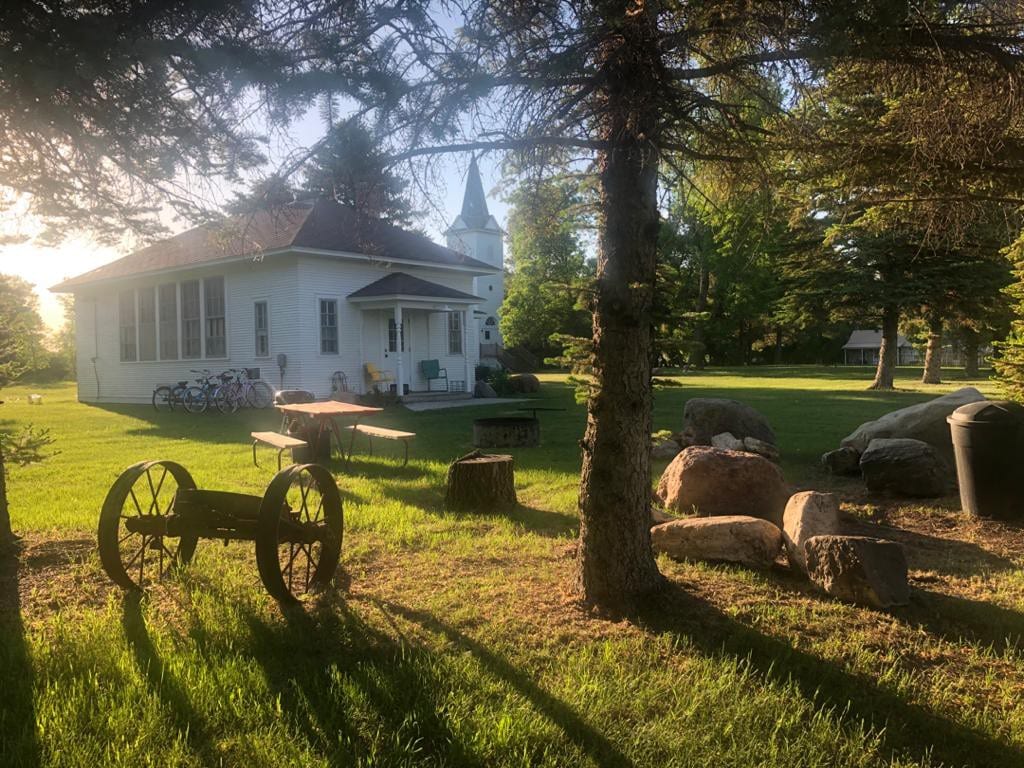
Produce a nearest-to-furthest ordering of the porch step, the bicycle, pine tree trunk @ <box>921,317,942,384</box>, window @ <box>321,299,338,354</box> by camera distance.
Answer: window @ <box>321,299,338,354</box> < the bicycle < the porch step < pine tree trunk @ <box>921,317,942,384</box>

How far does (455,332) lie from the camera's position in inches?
845

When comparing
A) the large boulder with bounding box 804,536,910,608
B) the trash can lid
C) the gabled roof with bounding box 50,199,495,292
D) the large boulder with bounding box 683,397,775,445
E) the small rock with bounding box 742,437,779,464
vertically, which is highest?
the gabled roof with bounding box 50,199,495,292

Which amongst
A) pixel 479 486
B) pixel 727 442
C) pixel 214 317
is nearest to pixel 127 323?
pixel 214 317

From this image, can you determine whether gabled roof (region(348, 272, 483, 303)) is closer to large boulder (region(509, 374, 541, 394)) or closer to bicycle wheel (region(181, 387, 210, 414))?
large boulder (region(509, 374, 541, 394))

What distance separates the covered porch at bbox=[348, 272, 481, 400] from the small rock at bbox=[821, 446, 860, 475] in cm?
1191

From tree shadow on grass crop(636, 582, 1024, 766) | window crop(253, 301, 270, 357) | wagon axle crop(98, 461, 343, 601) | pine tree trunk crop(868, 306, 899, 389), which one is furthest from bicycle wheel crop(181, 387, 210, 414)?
pine tree trunk crop(868, 306, 899, 389)

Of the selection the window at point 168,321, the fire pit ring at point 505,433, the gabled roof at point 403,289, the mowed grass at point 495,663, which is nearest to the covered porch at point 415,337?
the gabled roof at point 403,289

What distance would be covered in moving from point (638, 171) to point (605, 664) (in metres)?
2.55

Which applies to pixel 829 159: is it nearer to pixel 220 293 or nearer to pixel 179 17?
pixel 179 17

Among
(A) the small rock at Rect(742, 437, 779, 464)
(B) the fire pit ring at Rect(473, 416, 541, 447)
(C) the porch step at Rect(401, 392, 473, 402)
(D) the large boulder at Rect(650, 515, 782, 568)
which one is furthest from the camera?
(C) the porch step at Rect(401, 392, 473, 402)

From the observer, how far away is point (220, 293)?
19438 millimetres

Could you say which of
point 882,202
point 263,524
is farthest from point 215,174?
point 882,202

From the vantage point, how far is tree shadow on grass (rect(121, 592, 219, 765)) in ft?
9.21

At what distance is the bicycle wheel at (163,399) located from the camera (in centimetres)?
1880
